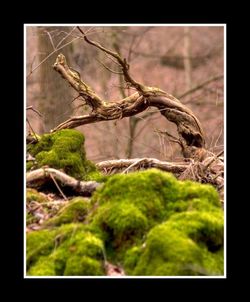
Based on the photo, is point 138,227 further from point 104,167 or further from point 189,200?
point 104,167

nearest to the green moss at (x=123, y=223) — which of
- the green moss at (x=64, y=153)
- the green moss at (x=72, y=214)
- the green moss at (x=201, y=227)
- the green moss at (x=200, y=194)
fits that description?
the green moss at (x=201, y=227)

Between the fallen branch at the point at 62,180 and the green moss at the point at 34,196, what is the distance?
0.23 meters

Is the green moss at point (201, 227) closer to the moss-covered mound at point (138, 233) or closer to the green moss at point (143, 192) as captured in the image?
the moss-covered mound at point (138, 233)

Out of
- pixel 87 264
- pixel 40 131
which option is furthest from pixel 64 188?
pixel 40 131

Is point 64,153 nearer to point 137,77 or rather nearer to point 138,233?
point 138,233

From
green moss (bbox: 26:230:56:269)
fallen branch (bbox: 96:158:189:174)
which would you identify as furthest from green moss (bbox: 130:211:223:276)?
fallen branch (bbox: 96:158:189:174)

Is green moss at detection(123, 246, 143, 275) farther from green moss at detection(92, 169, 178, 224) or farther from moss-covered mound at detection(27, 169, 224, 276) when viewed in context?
green moss at detection(92, 169, 178, 224)

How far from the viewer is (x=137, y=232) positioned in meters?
4.66

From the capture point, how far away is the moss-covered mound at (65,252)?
175 inches

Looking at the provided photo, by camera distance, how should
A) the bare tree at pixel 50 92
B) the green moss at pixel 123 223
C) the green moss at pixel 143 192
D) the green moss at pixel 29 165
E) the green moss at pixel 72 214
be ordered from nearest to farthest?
the green moss at pixel 123 223 < the green moss at pixel 143 192 < the green moss at pixel 72 214 < the green moss at pixel 29 165 < the bare tree at pixel 50 92

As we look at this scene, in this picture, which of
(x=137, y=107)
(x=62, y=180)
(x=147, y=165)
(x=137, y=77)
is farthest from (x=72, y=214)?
(x=137, y=77)

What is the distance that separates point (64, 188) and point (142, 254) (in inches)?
79.9

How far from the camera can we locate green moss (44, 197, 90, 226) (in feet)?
16.8

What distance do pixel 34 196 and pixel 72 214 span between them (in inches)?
33.7
